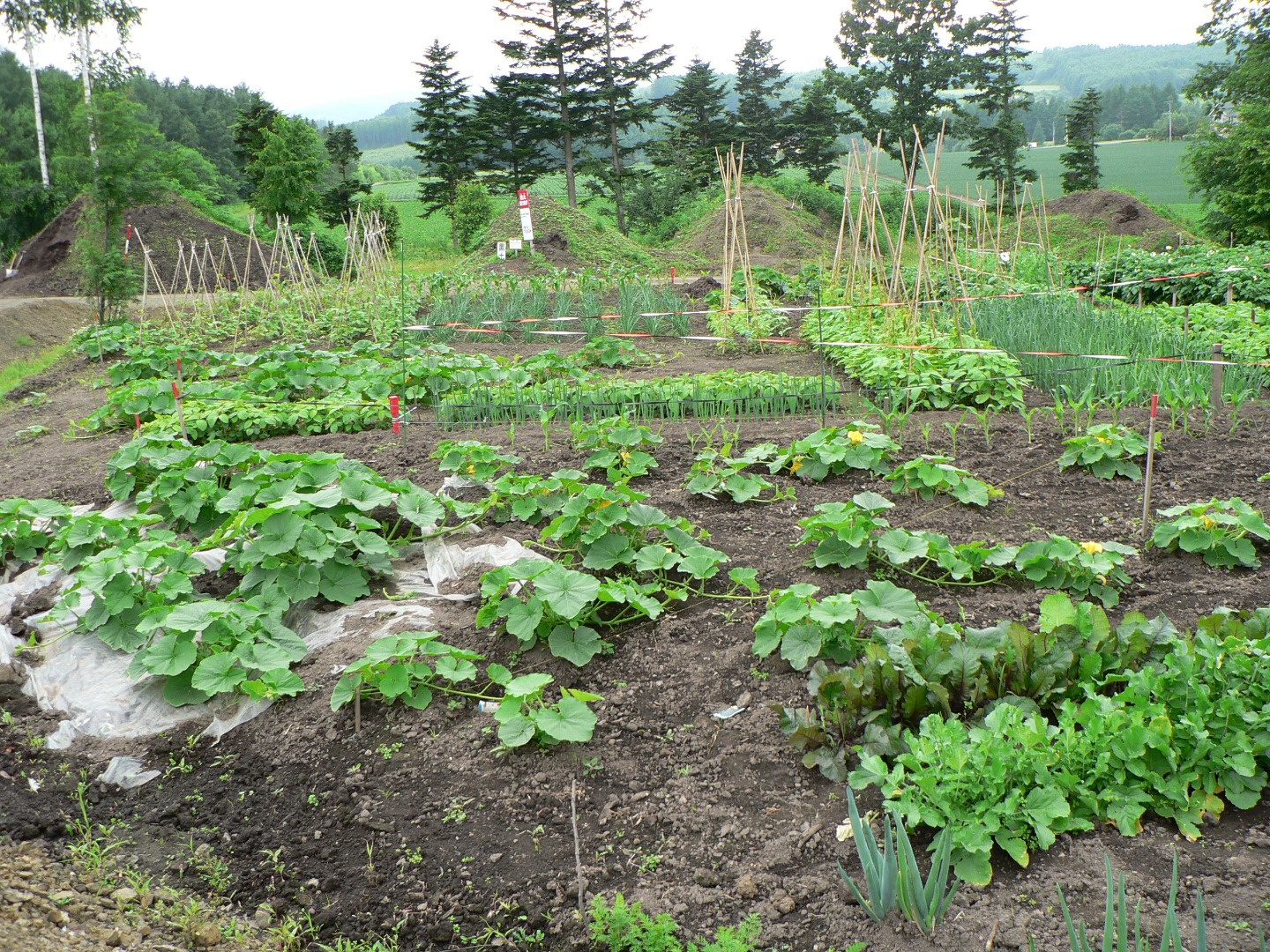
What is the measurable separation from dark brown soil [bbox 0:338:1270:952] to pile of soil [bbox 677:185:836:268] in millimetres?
14310

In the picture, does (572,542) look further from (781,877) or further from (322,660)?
(781,877)

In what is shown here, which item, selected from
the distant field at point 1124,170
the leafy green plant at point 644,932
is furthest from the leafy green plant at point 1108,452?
the distant field at point 1124,170

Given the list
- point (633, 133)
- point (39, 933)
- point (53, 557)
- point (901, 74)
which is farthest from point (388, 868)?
point (633, 133)

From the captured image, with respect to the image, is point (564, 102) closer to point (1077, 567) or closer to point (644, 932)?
point (1077, 567)

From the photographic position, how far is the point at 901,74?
27.1 meters

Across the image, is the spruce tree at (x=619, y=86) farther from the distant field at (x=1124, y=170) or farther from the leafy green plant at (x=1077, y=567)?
the leafy green plant at (x=1077, y=567)

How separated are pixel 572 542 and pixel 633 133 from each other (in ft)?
250

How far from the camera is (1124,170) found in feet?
163

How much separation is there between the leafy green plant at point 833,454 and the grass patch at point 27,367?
842 centimetres

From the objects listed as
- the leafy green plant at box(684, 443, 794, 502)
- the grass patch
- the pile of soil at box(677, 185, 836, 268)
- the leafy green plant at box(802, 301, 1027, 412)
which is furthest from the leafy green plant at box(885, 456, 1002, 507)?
the pile of soil at box(677, 185, 836, 268)

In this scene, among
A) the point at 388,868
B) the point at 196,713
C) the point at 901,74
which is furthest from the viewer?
the point at 901,74

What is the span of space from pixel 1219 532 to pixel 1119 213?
1978 centimetres

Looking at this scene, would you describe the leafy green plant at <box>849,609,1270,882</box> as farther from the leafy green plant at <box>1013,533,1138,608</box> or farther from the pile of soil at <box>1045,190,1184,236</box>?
the pile of soil at <box>1045,190,1184,236</box>

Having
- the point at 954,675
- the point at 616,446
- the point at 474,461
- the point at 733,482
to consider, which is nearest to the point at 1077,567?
the point at 954,675
